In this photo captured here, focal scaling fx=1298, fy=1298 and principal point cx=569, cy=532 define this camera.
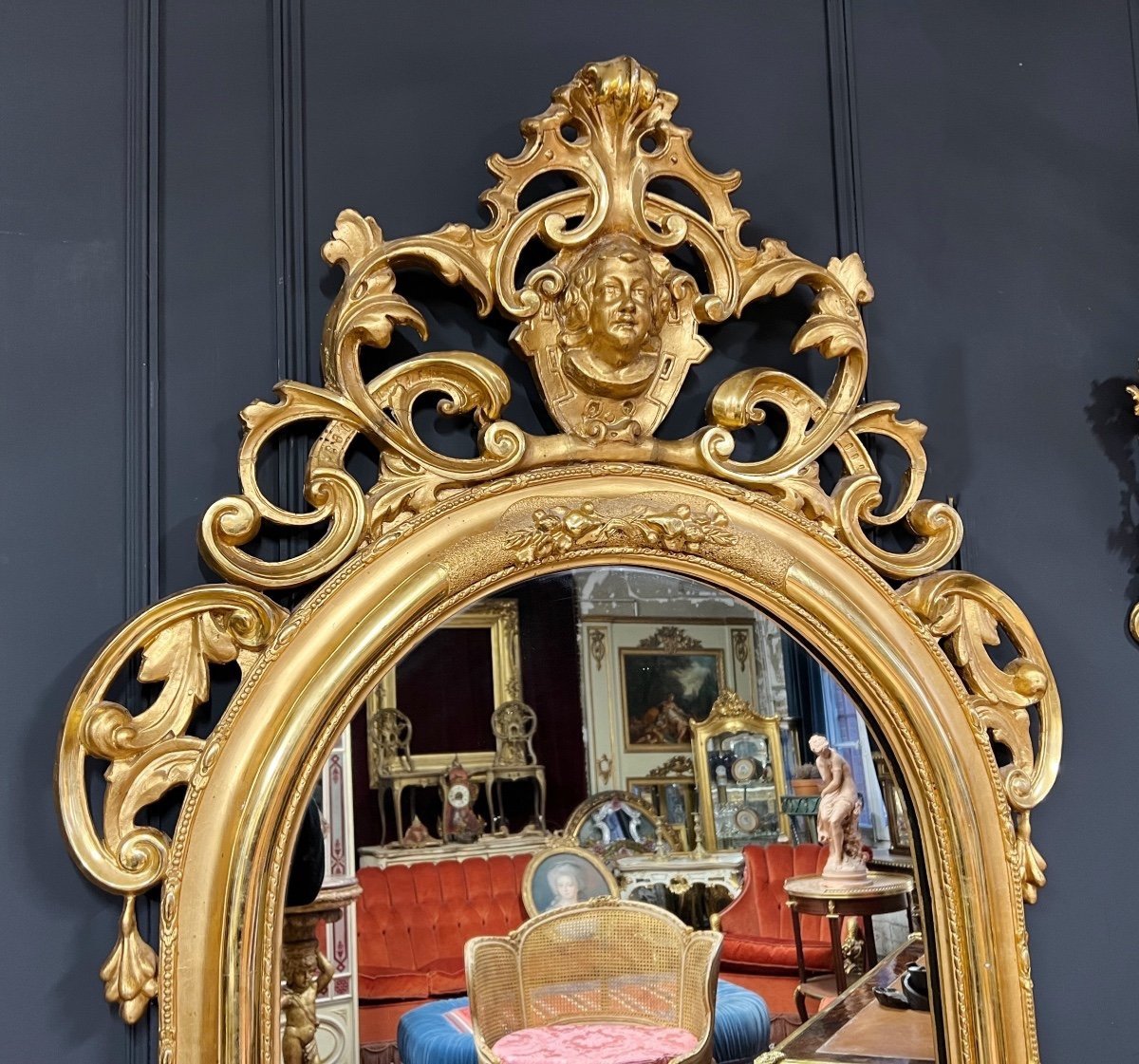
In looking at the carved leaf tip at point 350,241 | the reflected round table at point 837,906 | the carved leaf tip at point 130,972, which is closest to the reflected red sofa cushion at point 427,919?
the carved leaf tip at point 130,972

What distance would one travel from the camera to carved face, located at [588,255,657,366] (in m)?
1.61

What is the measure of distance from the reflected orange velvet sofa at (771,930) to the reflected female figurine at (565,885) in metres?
0.18

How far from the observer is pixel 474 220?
1.72 meters

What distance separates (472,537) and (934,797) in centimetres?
68

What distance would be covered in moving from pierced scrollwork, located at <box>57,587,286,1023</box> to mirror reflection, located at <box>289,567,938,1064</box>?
0.17 m

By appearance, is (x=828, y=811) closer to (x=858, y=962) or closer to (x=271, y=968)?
(x=858, y=962)

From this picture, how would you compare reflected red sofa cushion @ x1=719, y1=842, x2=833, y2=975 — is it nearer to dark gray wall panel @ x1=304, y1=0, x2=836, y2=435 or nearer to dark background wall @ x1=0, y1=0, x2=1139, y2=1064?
dark background wall @ x1=0, y1=0, x2=1139, y2=1064

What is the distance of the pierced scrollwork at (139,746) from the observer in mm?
1378

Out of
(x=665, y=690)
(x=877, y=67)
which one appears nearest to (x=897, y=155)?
(x=877, y=67)

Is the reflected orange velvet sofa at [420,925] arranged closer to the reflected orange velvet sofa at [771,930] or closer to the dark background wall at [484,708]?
the dark background wall at [484,708]

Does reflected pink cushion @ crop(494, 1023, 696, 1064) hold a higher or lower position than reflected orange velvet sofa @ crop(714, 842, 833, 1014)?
lower

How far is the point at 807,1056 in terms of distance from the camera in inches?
62.1

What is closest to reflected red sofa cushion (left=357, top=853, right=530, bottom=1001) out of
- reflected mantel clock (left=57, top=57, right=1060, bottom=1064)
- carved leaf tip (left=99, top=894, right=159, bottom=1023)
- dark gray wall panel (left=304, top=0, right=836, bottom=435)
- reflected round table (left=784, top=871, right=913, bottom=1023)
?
reflected mantel clock (left=57, top=57, right=1060, bottom=1064)

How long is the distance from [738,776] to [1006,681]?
1.45 feet
